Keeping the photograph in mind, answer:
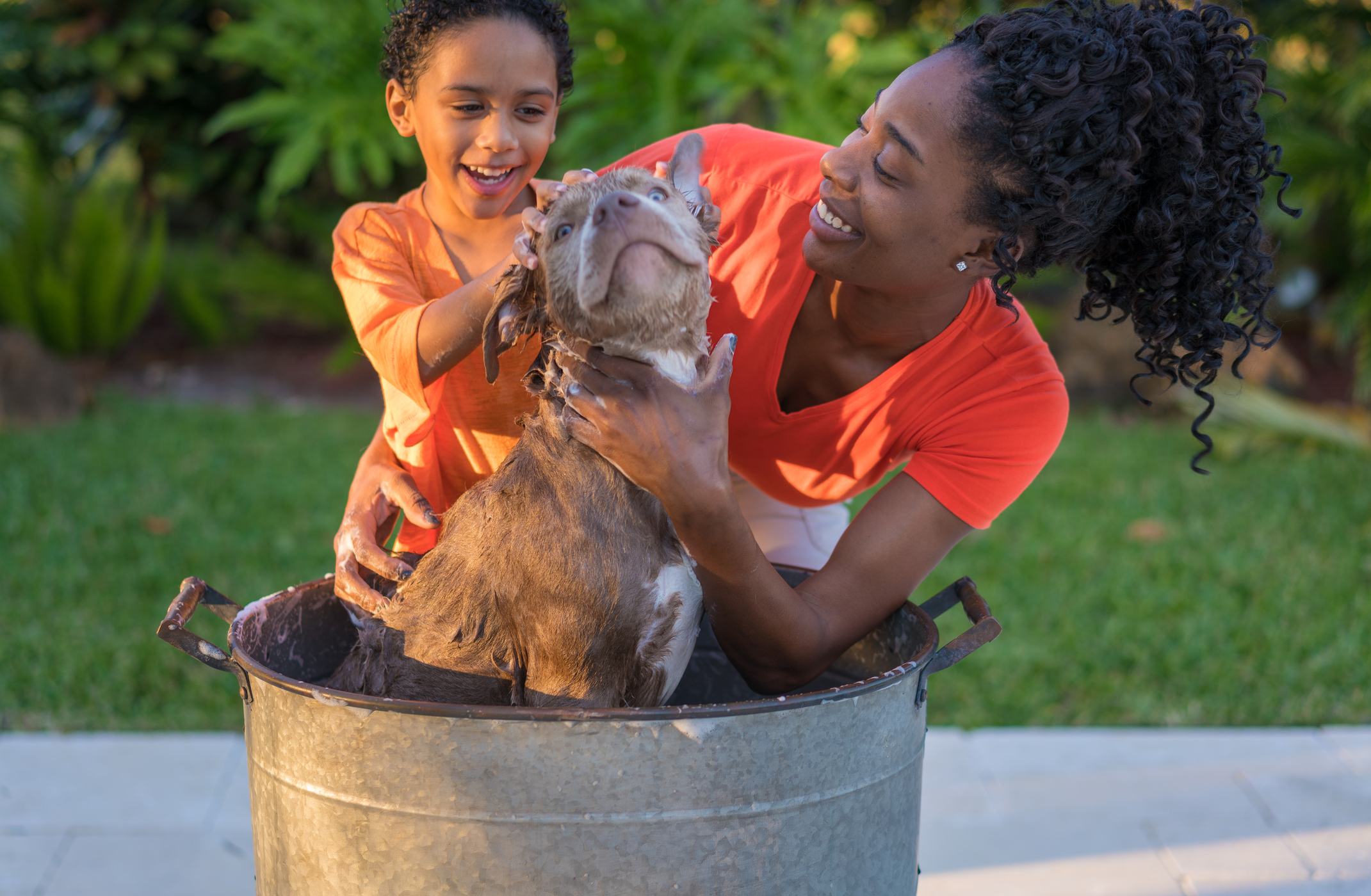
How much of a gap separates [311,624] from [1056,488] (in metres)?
4.97

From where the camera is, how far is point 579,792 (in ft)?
5.46

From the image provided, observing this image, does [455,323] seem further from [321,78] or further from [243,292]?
[243,292]

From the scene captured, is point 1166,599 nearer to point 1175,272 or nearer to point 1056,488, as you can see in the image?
point 1056,488

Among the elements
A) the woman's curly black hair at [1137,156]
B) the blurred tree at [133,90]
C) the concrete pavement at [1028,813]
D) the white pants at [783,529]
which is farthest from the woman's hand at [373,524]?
the blurred tree at [133,90]

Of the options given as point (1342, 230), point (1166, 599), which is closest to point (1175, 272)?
point (1166, 599)

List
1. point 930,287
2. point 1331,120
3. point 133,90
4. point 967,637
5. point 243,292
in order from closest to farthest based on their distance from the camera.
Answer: point 967,637
point 930,287
point 1331,120
point 133,90
point 243,292

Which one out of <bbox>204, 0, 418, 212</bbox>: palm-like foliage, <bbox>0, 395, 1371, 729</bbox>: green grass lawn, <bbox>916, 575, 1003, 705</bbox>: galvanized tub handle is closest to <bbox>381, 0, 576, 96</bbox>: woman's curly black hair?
<bbox>916, 575, 1003, 705</bbox>: galvanized tub handle

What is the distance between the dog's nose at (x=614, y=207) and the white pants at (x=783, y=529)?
4.31ft

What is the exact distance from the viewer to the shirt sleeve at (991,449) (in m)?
2.33

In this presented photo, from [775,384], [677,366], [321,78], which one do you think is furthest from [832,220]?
[321,78]

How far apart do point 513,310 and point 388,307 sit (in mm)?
402

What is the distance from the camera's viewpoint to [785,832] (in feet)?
5.78

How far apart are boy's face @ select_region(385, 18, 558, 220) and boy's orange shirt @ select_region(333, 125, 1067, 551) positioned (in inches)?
6.9

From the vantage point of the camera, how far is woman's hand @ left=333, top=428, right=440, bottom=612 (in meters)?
2.25
